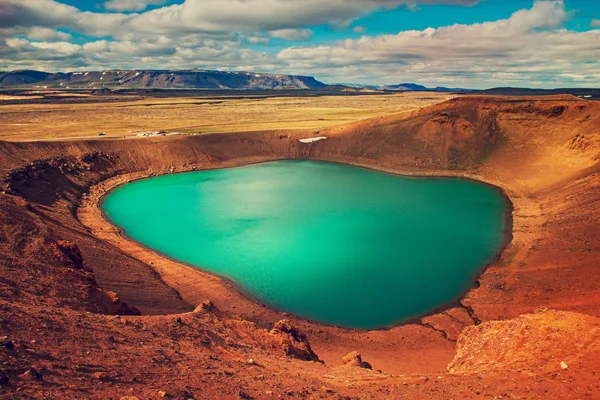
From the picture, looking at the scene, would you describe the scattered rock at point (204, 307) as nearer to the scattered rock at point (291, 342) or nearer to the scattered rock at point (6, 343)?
the scattered rock at point (291, 342)

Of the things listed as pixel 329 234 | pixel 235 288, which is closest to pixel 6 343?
pixel 235 288

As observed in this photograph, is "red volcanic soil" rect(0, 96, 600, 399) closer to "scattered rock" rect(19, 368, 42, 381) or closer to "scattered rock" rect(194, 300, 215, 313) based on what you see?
"scattered rock" rect(19, 368, 42, 381)

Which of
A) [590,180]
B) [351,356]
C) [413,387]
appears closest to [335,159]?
[590,180]

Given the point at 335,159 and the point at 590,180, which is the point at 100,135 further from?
the point at 590,180

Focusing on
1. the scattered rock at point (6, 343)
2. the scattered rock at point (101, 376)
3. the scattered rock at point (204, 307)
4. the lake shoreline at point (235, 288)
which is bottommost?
the lake shoreline at point (235, 288)

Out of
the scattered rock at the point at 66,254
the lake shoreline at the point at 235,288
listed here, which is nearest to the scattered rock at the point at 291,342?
the lake shoreline at the point at 235,288

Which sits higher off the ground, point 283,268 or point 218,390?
point 218,390

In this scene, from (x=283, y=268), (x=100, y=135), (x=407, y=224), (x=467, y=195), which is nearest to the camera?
(x=283, y=268)
